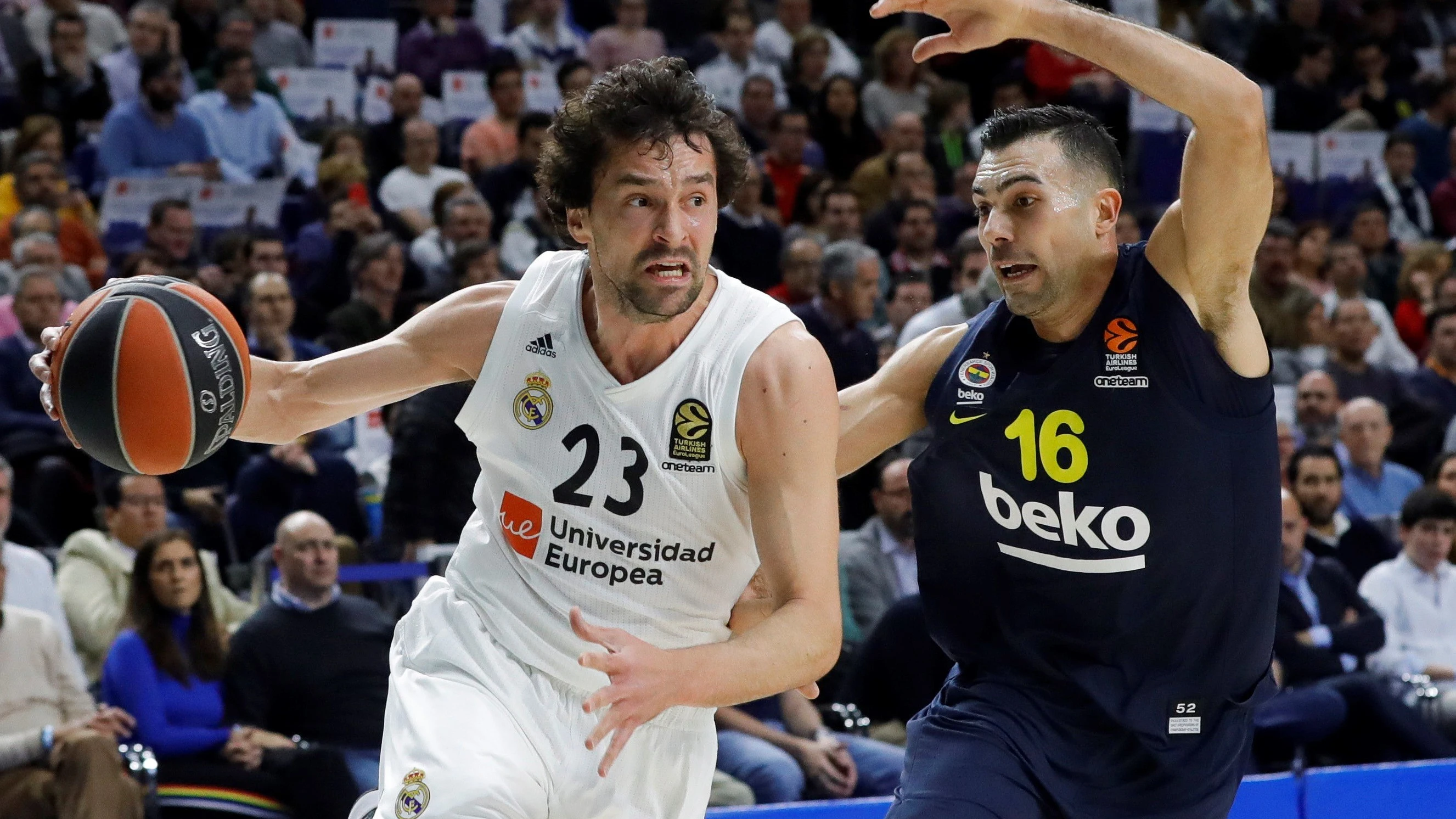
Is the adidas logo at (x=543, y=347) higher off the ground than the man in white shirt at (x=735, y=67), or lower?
lower

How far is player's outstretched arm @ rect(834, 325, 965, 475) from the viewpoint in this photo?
14.2 ft

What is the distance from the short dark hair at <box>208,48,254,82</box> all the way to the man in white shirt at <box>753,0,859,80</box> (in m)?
4.25

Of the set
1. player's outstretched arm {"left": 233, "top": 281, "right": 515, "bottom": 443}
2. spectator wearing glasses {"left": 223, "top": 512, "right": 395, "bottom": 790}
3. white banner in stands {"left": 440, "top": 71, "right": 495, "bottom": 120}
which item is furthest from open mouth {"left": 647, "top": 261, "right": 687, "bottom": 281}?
white banner in stands {"left": 440, "top": 71, "right": 495, "bottom": 120}

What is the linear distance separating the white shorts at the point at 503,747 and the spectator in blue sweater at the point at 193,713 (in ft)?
9.70

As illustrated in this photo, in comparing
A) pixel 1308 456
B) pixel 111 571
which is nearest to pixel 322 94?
pixel 111 571

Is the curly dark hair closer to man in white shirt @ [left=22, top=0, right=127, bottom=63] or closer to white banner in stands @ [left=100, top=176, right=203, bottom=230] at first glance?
white banner in stands @ [left=100, top=176, right=203, bottom=230]

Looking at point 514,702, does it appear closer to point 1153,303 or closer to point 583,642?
point 583,642

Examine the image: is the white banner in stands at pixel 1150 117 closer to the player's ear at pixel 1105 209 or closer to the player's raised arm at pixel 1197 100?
the player's ear at pixel 1105 209

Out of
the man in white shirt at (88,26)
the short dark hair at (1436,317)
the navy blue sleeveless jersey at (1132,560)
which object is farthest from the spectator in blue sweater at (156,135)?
the navy blue sleeveless jersey at (1132,560)

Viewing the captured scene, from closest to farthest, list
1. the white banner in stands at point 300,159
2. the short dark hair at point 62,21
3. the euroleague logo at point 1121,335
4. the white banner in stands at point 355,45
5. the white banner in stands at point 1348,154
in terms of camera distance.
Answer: the euroleague logo at point 1121,335 < the short dark hair at point 62,21 < the white banner in stands at point 300,159 < the white banner in stands at point 355,45 < the white banner in stands at point 1348,154

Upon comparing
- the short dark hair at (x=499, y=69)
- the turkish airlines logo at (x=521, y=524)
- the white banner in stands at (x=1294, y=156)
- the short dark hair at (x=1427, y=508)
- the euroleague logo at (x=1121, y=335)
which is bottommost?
the short dark hair at (x=1427, y=508)

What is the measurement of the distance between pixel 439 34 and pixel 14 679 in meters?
7.79

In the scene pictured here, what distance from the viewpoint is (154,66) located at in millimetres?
11250

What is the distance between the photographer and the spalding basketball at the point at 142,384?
11.7 feet
